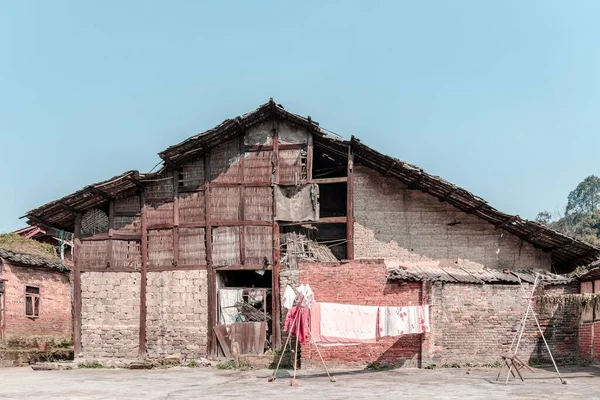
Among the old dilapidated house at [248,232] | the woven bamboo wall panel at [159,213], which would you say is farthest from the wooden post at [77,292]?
the woven bamboo wall panel at [159,213]

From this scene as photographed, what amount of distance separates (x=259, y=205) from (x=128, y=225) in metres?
4.10

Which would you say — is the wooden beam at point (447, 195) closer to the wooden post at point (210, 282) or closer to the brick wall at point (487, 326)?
the brick wall at point (487, 326)

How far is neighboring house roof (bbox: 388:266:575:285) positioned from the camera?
17.6m

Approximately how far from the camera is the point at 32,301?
2411 cm

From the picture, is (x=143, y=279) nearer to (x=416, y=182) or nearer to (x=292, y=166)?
(x=292, y=166)

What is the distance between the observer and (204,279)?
1941 centimetres

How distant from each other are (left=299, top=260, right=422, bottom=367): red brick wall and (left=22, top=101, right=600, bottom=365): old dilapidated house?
127cm

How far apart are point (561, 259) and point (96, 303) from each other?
47.6 ft

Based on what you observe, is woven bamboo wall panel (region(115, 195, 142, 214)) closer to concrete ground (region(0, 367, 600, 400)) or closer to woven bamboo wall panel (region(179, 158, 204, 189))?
woven bamboo wall panel (region(179, 158, 204, 189))

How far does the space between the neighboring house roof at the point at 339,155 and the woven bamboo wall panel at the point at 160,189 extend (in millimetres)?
371

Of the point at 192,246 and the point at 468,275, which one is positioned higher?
the point at 192,246

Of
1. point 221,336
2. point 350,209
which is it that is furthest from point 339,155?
point 221,336

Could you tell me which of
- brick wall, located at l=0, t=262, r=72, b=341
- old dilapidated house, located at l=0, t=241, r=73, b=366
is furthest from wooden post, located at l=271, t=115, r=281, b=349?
brick wall, located at l=0, t=262, r=72, b=341

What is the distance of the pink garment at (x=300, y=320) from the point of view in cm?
1540
